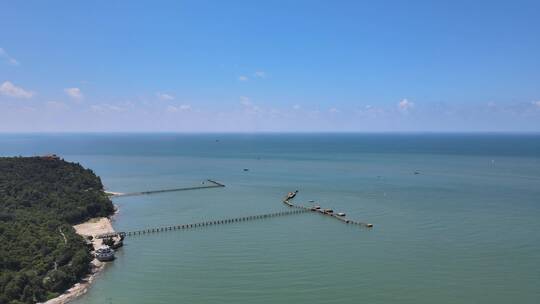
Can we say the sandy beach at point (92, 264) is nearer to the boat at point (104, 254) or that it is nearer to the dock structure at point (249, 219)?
the boat at point (104, 254)

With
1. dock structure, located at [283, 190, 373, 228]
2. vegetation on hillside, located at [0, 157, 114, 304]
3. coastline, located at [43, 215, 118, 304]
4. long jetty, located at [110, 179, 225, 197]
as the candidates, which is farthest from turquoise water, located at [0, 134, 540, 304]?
long jetty, located at [110, 179, 225, 197]

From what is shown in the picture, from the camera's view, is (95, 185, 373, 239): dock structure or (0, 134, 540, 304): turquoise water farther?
(95, 185, 373, 239): dock structure

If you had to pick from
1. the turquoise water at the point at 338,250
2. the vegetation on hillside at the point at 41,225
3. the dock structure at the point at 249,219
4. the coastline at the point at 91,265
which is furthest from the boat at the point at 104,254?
the dock structure at the point at 249,219

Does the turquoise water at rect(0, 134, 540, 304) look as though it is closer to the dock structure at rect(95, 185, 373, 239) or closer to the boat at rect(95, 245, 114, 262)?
the boat at rect(95, 245, 114, 262)

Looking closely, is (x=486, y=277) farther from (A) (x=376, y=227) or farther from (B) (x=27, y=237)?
(B) (x=27, y=237)

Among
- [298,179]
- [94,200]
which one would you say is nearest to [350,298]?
[94,200]

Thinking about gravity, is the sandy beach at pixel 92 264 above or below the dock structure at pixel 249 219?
below
